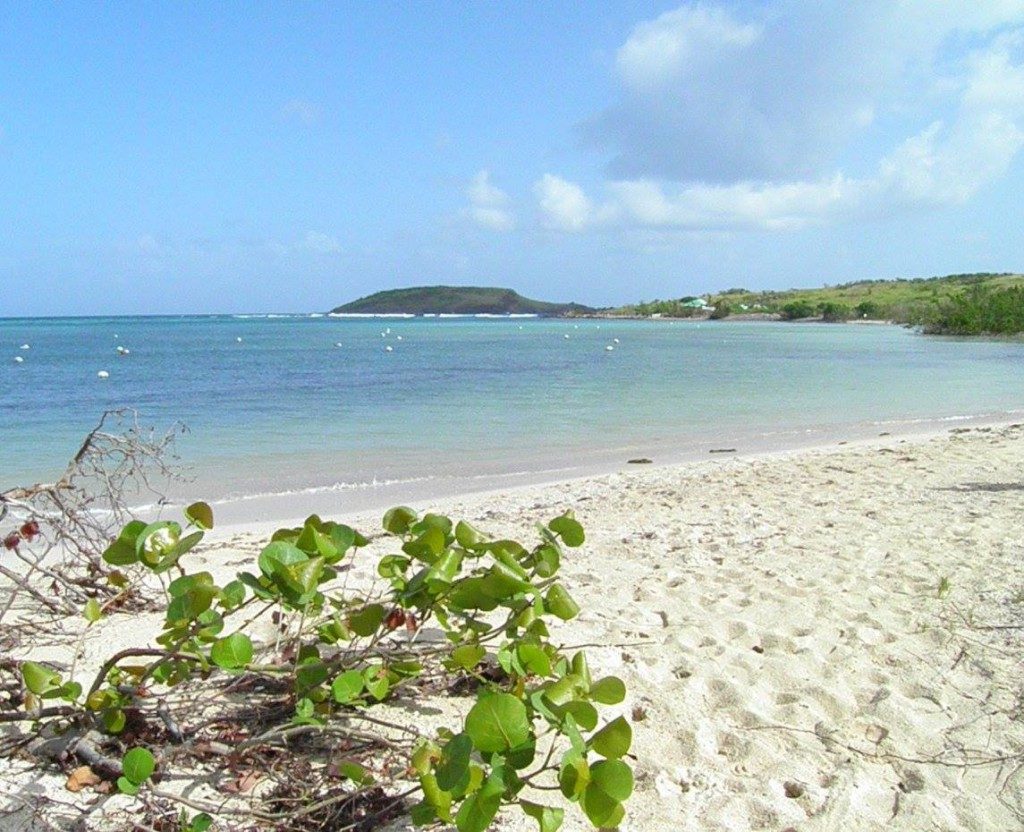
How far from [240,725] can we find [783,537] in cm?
425

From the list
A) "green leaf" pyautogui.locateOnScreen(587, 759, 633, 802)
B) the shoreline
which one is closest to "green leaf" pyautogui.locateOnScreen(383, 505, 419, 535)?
"green leaf" pyautogui.locateOnScreen(587, 759, 633, 802)

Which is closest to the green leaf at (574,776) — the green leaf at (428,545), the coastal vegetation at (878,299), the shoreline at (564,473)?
the green leaf at (428,545)

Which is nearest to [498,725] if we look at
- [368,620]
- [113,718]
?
[368,620]

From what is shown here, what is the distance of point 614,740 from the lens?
186cm

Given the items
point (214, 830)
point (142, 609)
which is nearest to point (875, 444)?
point (142, 609)

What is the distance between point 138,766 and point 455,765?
814mm

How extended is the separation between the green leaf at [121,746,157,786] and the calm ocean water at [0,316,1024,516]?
5864mm

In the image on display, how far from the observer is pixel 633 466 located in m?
10.4

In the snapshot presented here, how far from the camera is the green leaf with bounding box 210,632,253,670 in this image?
6.59ft

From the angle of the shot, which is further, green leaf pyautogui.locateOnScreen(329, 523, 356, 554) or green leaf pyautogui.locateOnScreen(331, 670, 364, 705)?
green leaf pyautogui.locateOnScreen(329, 523, 356, 554)

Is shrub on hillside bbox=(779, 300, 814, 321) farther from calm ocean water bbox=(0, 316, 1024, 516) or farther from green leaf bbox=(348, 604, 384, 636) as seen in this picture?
green leaf bbox=(348, 604, 384, 636)

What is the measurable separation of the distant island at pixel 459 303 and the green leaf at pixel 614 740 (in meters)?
161

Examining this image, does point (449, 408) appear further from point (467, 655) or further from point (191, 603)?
point (191, 603)

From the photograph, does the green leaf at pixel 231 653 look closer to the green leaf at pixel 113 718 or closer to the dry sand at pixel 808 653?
the green leaf at pixel 113 718
